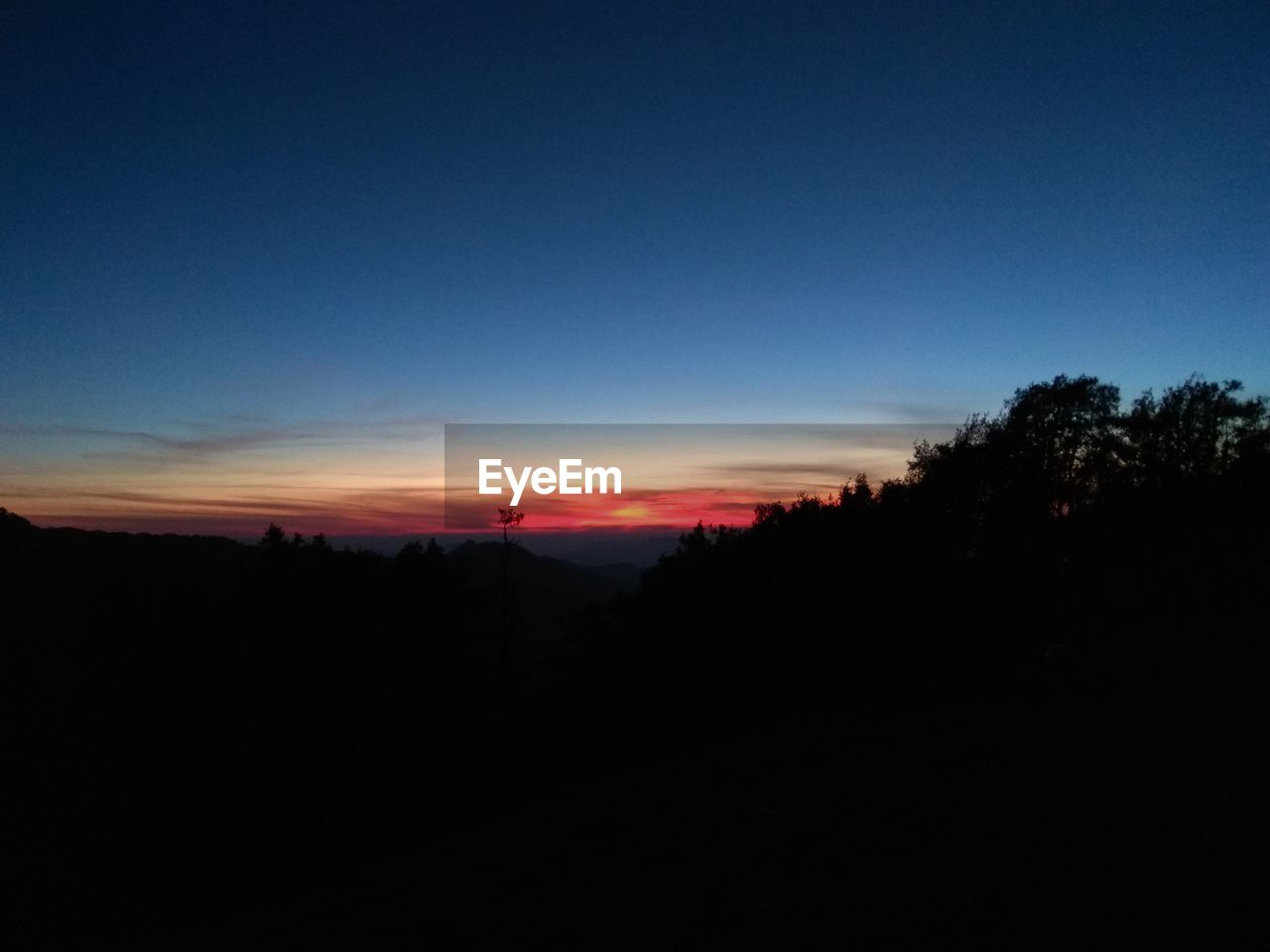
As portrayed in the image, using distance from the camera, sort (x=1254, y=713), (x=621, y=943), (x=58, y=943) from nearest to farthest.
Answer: (x=621, y=943)
(x=1254, y=713)
(x=58, y=943)

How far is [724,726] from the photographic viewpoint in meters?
20.7

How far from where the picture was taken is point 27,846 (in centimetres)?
1883

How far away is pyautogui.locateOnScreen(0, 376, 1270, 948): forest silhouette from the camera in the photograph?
799cm

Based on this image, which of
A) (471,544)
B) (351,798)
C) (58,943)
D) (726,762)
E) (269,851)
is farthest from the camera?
(471,544)

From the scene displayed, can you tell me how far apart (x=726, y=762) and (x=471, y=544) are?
285 ft

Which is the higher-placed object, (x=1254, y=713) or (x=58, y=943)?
(x=1254, y=713)

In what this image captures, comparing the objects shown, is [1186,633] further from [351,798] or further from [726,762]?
[351,798]

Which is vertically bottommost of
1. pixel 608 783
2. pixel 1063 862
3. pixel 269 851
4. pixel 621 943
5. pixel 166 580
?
pixel 269 851

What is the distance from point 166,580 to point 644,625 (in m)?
17.0

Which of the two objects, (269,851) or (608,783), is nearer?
(608,783)

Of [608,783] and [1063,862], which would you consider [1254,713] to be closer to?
[1063,862]

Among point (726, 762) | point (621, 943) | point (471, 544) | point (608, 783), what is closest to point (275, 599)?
point (608, 783)

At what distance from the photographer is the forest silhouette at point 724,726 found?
7.99 m

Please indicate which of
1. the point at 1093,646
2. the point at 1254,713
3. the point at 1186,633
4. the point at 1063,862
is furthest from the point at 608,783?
the point at 1186,633
